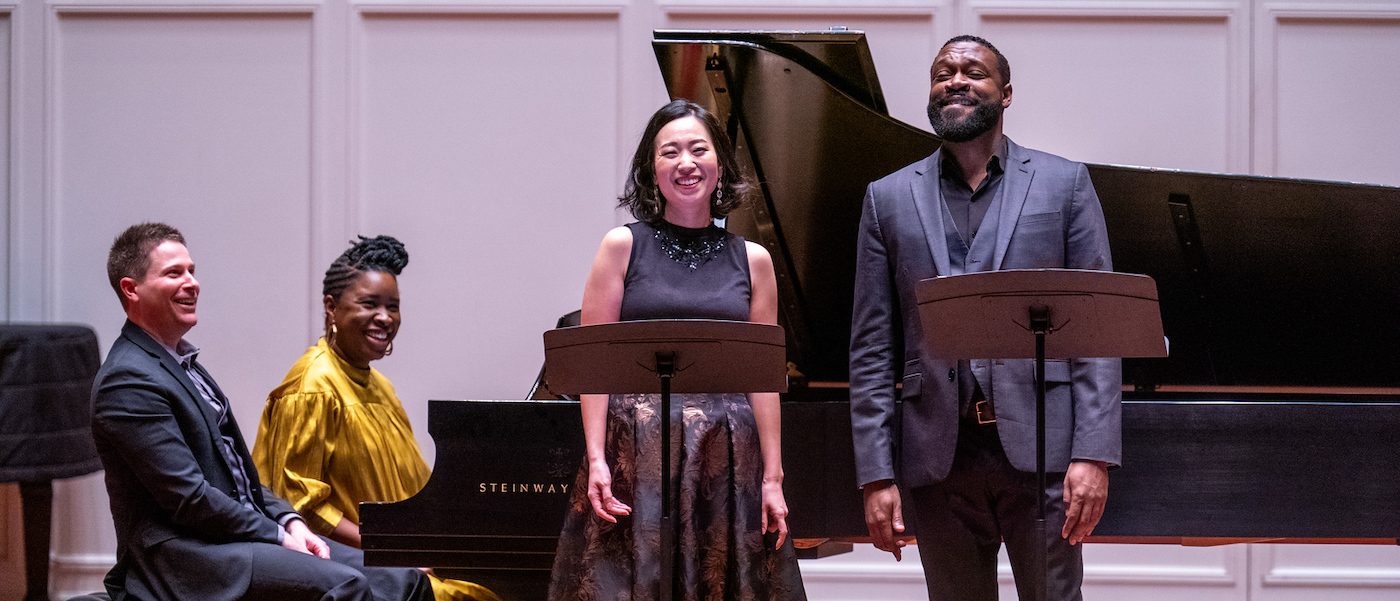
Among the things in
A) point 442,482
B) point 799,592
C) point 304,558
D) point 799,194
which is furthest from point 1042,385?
point 304,558

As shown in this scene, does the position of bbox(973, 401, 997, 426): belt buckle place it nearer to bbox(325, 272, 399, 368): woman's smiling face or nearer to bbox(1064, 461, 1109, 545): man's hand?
bbox(1064, 461, 1109, 545): man's hand

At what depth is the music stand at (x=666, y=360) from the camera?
6.00 ft

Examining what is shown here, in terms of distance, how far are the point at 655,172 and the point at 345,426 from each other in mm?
1432

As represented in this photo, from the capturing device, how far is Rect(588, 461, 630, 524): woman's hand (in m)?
1.94

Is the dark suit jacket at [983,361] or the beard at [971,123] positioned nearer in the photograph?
the dark suit jacket at [983,361]

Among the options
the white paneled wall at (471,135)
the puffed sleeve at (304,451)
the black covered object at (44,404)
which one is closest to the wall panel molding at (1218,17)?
the white paneled wall at (471,135)

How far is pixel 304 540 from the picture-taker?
2.72 meters

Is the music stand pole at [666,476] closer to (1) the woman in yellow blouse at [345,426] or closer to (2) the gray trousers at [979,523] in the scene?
(2) the gray trousers at [979,523]

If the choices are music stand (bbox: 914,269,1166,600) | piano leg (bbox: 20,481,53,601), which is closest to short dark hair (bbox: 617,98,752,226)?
music stand (bbox: 914,269,1166,600)

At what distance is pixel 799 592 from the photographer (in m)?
2.01

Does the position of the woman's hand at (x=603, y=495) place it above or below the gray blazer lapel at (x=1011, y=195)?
below

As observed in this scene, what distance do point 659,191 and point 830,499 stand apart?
2.88ft

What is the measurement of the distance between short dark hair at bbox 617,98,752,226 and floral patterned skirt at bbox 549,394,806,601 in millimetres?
400

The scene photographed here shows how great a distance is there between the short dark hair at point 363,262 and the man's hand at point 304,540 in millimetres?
774
